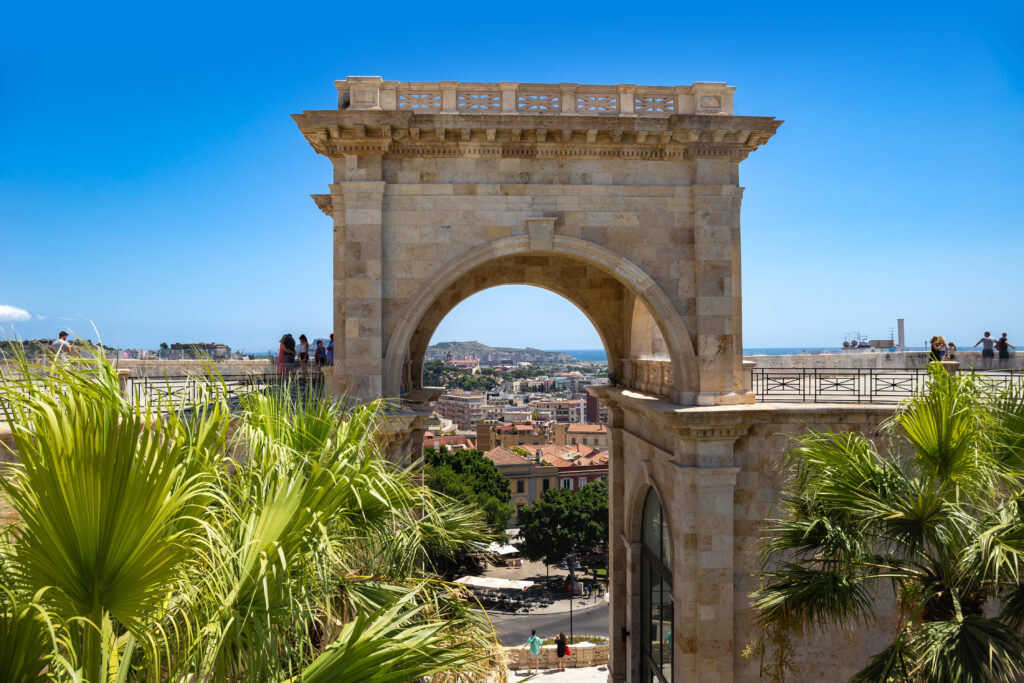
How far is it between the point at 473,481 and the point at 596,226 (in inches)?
1419

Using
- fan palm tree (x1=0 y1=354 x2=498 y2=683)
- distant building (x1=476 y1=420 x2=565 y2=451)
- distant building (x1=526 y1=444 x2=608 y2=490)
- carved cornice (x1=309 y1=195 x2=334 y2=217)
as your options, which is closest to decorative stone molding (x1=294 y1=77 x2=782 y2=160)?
carved cornice (x1=309 y1=195 x2=334 y2=217)

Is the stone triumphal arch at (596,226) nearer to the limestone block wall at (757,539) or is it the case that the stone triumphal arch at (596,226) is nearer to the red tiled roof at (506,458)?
the limestone block wall at (757,539)

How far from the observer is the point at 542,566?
2314 inches

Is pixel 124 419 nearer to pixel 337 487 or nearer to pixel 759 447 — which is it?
pixel 337 487

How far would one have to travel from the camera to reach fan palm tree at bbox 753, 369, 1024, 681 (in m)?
5.83

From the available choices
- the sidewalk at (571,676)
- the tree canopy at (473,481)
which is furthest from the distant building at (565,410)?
the sidewalk at (571,676)

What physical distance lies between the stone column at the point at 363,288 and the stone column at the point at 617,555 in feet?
24.2

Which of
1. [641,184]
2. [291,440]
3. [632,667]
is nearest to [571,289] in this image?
[641,184]

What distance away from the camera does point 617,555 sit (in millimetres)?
17734

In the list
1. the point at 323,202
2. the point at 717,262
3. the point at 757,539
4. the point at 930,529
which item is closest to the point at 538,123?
the point at 717,262

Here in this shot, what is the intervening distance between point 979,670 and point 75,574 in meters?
6.34

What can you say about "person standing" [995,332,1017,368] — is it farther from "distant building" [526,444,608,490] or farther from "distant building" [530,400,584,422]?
"distant building" [530,400,584,422]

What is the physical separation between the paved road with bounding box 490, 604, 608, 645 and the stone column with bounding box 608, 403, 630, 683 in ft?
73.9

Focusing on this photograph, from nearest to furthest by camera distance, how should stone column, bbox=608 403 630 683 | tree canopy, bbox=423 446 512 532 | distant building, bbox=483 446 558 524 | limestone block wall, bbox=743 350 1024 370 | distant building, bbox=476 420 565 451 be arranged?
stone column, bbox=608 403 630 683, limestone block wall, bbox=743 350 1024 370, tree canopy, bbox=423 446 512 532, distant building, bbox=483 446 558 524, distant building, bbox=476 420 565 451
